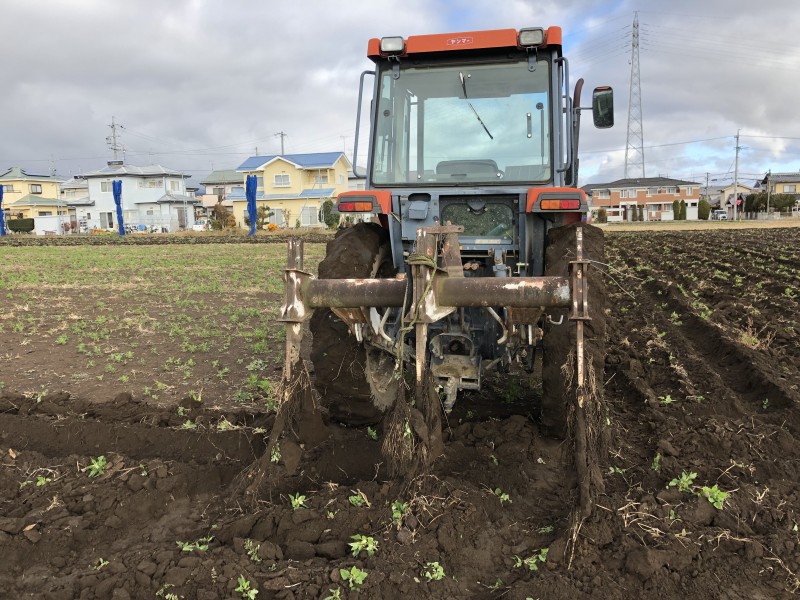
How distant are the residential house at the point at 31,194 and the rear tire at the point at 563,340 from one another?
71172mm

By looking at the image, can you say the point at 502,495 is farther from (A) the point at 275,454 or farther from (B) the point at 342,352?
(B) the point at 342,352

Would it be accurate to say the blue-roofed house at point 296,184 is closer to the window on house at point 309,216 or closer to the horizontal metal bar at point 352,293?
the window on house at point 309,216

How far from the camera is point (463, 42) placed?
4.72 m

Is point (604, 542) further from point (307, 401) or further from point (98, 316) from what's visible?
point (98, 316)

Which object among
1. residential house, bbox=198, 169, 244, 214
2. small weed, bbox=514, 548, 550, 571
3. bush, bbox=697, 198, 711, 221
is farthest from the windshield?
bush, bbox=697, 198, 711, 221

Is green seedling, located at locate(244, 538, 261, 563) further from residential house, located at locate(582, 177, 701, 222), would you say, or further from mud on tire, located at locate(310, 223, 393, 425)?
residential house, located at locate(582, 177, 701, 222)

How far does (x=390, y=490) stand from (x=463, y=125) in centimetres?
306

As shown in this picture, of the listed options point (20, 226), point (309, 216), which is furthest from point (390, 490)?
point (20, 226)

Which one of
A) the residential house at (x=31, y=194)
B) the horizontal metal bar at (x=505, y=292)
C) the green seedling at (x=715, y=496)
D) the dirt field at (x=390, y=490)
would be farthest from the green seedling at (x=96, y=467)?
the residential house at (x=31, y=194)

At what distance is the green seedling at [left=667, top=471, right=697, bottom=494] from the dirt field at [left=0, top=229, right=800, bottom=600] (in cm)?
1

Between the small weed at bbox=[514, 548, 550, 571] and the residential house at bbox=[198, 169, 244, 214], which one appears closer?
the small weed at bbox=[514, 548, 550, 571]

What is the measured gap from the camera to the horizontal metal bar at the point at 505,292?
130 inches

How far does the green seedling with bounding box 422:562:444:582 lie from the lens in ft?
8.94

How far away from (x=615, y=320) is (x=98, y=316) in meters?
7.84
